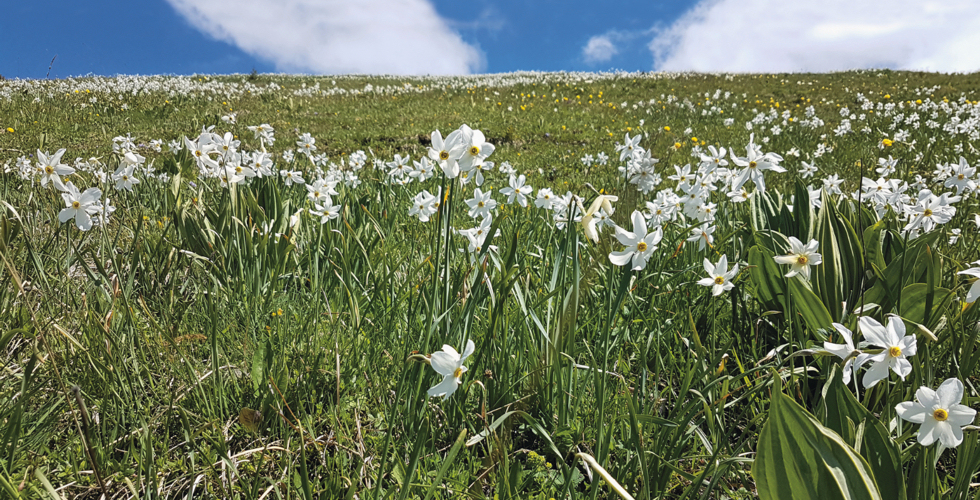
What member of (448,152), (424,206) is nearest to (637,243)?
(448,152)

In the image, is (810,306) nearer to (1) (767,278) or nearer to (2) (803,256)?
(1) (767,278)

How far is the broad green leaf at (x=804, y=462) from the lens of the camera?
1.04m

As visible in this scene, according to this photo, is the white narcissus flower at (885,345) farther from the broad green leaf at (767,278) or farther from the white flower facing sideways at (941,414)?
the broad green leaf at (767,278)

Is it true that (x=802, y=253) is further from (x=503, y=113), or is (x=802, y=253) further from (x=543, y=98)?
(x=543, y=98)

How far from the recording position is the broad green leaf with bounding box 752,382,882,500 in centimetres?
104

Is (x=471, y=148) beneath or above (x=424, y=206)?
above

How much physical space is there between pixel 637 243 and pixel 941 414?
784 mm

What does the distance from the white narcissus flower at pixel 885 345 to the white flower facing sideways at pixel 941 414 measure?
11cm

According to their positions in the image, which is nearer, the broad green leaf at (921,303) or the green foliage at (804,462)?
the green foliage at (804,462)

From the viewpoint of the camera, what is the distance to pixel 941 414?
3.42 ft

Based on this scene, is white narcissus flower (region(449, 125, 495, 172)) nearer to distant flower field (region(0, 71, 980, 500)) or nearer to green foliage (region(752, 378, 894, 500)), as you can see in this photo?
distant flower field (region(0, 71, 980, 500))

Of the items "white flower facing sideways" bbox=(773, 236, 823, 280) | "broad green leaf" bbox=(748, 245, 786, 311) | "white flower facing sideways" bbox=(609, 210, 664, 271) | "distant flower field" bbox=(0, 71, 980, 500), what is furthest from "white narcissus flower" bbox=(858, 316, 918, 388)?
"broad green leaf" bbox=(748, 245, 786, 311)

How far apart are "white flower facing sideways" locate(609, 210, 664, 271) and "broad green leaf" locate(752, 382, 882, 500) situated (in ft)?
1.76

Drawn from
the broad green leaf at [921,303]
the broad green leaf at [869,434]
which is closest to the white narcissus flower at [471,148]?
the broad green leaf at [869,434]
